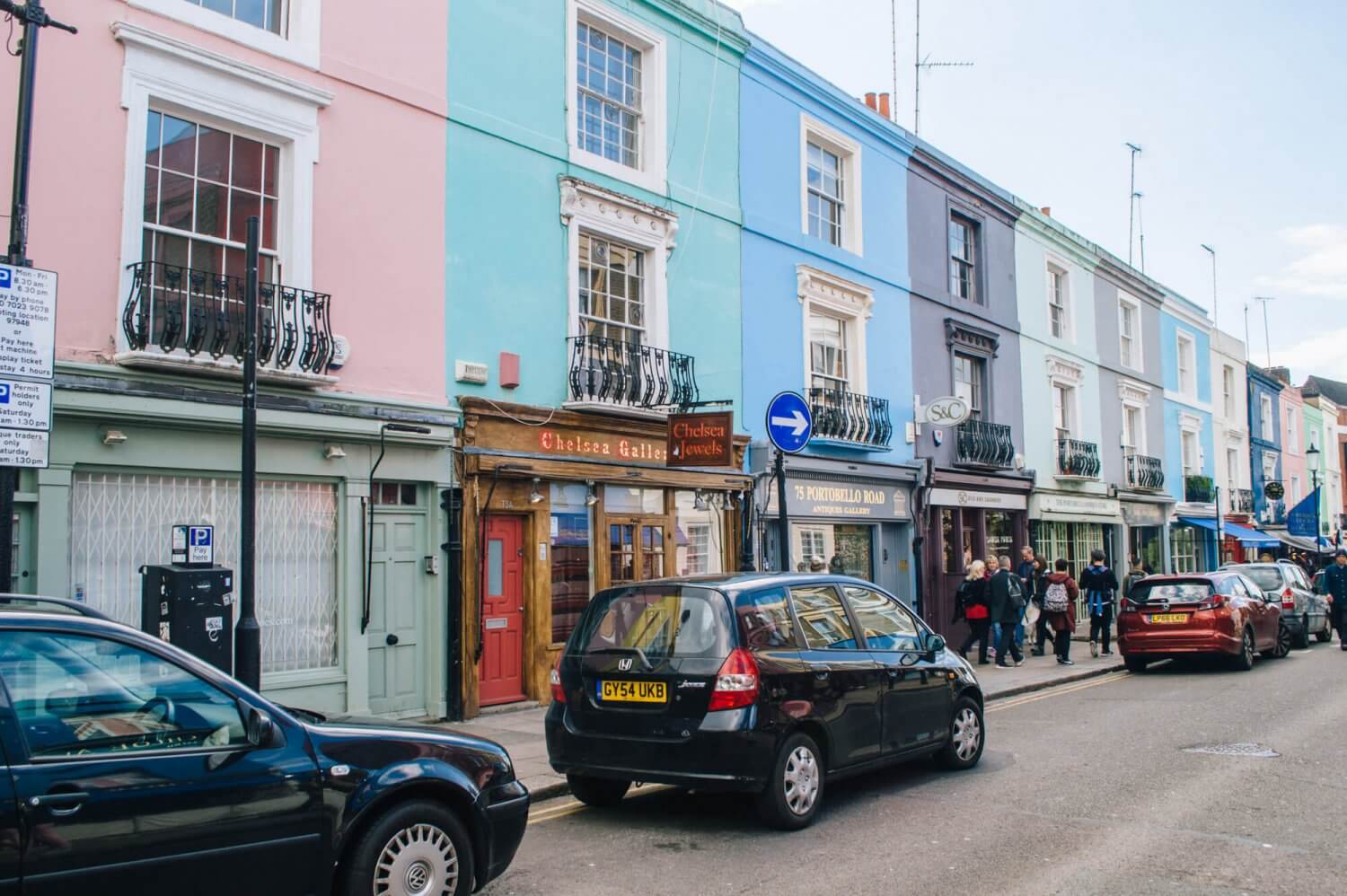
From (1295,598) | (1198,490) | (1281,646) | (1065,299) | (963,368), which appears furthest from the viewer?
(1198,490)

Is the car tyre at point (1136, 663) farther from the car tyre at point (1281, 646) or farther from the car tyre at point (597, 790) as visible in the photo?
the car tyre at point (597, 790)

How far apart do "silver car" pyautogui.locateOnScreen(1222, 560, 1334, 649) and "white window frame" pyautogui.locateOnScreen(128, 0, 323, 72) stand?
1709 centimetres

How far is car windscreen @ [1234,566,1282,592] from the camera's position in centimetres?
2047

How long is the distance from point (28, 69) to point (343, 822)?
521 centimetres

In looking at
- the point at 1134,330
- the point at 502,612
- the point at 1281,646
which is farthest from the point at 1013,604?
the point at 1134,330

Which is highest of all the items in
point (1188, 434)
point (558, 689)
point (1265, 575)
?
point (1188, 434)

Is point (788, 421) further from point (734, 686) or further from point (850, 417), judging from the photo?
point (850, 417)

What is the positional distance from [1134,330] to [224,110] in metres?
25.9

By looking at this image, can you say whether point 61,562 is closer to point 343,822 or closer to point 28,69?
point 28,69

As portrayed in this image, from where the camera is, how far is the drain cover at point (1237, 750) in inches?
374

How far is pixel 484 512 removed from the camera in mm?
12312

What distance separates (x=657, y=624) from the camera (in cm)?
748

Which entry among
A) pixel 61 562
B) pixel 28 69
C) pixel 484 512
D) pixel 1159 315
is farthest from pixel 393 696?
pixel 1159 315

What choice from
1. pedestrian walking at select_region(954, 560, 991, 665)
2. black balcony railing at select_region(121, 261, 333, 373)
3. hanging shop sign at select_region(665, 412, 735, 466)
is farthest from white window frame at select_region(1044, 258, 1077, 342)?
black balcony railing at select_region(121, 261, 333, 373)
